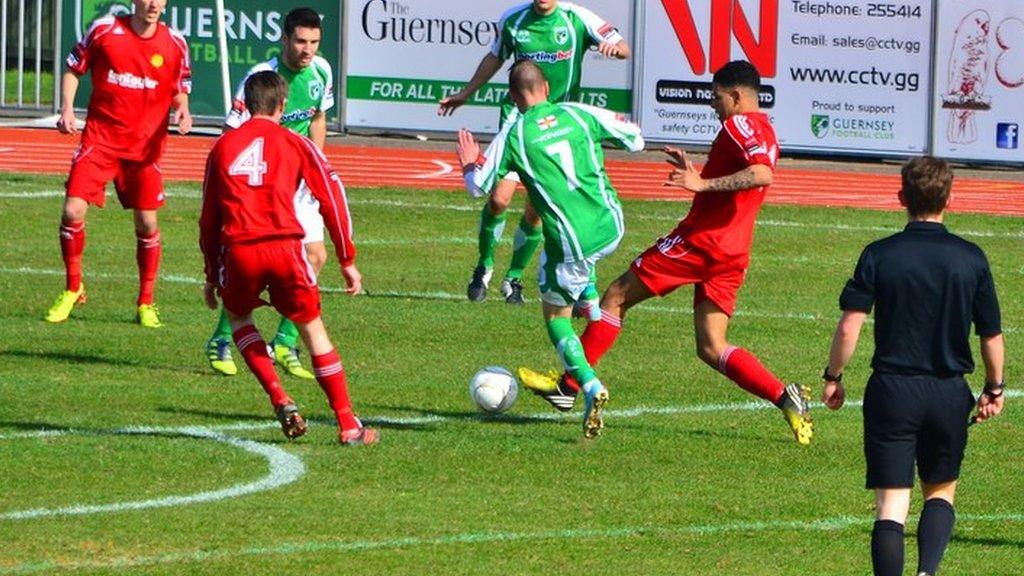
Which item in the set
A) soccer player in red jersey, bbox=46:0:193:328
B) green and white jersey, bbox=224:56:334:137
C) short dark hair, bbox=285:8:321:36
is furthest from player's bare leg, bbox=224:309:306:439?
soccer player in red jersey, bbox=46:0:193:328

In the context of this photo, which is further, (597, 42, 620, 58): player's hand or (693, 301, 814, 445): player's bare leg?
(597, 42, 620, 58): player's hand

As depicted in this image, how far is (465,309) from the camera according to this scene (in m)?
14.6

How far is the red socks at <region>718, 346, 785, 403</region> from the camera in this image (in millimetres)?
10373

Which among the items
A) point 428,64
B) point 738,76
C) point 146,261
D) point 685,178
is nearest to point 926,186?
point 685,178

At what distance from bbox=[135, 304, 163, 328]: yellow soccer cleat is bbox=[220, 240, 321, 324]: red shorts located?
381cm

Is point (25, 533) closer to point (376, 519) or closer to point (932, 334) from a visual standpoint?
point (376, 519)

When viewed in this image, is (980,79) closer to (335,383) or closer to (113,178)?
(113,178)

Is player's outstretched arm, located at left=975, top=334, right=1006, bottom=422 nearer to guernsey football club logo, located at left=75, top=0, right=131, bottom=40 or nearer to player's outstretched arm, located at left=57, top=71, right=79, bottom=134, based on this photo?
player's outstretched arm, located at left=57, top=71, right=79, bottom=134

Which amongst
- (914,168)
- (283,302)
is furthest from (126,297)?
(914,168)

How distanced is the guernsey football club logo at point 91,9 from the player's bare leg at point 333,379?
56.4 feet

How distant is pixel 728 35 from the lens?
24.9 meters

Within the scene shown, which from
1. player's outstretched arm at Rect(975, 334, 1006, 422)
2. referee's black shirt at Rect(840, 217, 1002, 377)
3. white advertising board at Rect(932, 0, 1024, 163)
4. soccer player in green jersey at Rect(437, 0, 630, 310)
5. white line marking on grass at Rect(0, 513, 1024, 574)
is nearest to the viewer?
referee's black shirt at Rect(840, 217, 1002, 377)

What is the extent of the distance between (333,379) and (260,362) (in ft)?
1.26

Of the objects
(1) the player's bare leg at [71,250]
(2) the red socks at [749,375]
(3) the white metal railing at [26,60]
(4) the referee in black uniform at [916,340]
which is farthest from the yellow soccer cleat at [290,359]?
(3) the white metal railing at [26,60]
